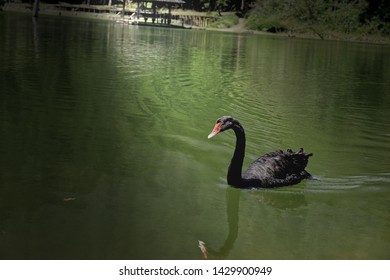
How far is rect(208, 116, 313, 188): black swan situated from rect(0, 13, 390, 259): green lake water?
0.13 m

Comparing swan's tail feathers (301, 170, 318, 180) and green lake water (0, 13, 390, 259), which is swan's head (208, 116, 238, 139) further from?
swan's tail feathers (301, 170, 318, 180)

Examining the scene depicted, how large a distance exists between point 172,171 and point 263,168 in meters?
1.25

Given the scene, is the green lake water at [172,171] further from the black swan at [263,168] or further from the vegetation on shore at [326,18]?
the vegetation on shore at [326,18]

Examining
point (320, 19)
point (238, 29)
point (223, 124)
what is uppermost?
point (320, 19)

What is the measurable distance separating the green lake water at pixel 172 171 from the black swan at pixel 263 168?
128 millimetres

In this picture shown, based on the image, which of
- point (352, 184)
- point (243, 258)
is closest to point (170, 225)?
point (243, 258)

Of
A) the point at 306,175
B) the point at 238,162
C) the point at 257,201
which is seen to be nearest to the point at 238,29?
the point at 306,175

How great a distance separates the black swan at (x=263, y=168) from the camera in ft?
20.1

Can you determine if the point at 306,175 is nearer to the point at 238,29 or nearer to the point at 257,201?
the point at 257,201

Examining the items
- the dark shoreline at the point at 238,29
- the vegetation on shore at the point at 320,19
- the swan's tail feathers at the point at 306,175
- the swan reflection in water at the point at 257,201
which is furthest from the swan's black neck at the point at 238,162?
the vegetation on shore at the point at 320,19

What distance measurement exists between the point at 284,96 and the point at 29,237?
10930 millimetres

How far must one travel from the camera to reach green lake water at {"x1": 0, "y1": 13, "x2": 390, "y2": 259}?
4.73m

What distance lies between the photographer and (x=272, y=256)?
4.54 meters

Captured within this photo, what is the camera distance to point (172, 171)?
271 inches
